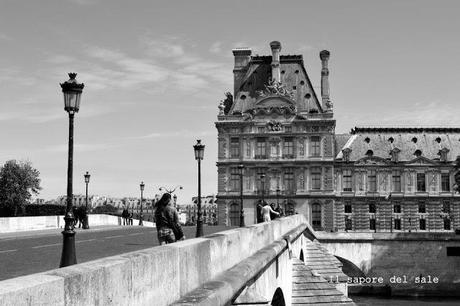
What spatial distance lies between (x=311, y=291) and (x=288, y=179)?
55428 mm

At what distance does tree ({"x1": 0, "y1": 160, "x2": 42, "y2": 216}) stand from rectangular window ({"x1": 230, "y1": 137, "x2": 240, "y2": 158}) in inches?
1163

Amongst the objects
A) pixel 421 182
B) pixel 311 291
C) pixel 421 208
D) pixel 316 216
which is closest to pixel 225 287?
pixel 311 291

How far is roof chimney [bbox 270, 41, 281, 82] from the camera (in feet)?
264

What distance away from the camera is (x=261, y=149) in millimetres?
78875

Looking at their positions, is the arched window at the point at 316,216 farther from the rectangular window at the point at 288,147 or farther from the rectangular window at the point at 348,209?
the rectangular window at the point at 288,147

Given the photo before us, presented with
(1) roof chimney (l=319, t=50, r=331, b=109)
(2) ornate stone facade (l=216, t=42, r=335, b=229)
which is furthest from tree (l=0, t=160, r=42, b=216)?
(1) roof chimney (l=319, t=50, r=331, b=109)

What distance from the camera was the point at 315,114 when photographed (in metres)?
78.4

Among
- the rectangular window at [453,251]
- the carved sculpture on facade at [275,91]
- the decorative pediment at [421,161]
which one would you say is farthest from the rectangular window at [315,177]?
the rectangular window at [453,251]

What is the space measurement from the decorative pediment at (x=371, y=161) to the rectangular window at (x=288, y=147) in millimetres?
9518

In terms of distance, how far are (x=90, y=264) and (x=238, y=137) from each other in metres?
74.4

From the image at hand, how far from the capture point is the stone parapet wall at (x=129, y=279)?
339 centimetres

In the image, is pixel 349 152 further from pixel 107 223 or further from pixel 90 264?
pixel 90 264

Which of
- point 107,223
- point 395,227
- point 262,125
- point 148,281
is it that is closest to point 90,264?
point 148,281

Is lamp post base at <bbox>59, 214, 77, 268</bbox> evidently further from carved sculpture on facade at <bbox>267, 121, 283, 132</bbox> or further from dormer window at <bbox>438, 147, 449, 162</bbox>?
dormer window at <bbox>438, 147, 449, 162</bbox>
